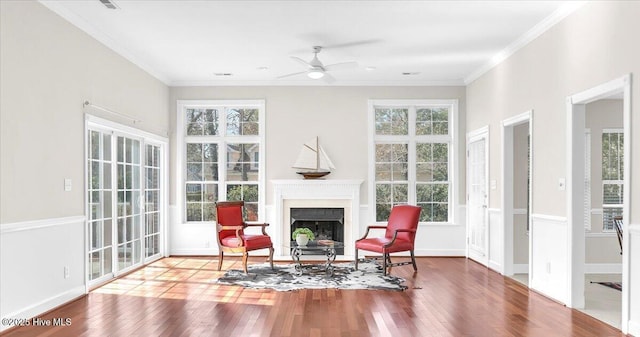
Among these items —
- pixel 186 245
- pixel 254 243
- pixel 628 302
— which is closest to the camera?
pixel 628 302

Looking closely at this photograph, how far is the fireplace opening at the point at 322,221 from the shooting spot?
8531 millimetres

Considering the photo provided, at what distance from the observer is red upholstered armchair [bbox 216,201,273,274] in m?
6.88

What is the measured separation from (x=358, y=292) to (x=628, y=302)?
267cm

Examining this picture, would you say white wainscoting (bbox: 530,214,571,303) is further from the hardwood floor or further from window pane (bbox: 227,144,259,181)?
window pane (bbox: 227,144,259,181)

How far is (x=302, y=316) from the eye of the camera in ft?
15.1

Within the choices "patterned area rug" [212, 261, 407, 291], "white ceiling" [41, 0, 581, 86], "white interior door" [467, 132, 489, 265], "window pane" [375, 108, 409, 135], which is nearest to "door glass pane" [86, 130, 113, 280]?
"white ceiling" [41, 0, 581, 86]

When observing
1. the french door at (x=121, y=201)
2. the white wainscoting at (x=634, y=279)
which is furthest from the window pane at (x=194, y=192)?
the white wainscoting at (x=634, y=279)

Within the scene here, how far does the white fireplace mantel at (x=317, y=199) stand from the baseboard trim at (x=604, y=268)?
3537mm

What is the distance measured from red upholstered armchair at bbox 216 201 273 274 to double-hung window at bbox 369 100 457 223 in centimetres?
249

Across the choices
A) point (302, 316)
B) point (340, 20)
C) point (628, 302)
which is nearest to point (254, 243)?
point (302, 316)

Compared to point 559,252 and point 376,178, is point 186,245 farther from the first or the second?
point 559,252

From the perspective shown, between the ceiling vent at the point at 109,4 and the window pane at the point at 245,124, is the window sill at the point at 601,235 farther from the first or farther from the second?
the ceiling vent at the point at 109,4

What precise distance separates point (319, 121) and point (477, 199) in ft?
9.77

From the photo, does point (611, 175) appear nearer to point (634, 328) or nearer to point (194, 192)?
point (634, 328)
